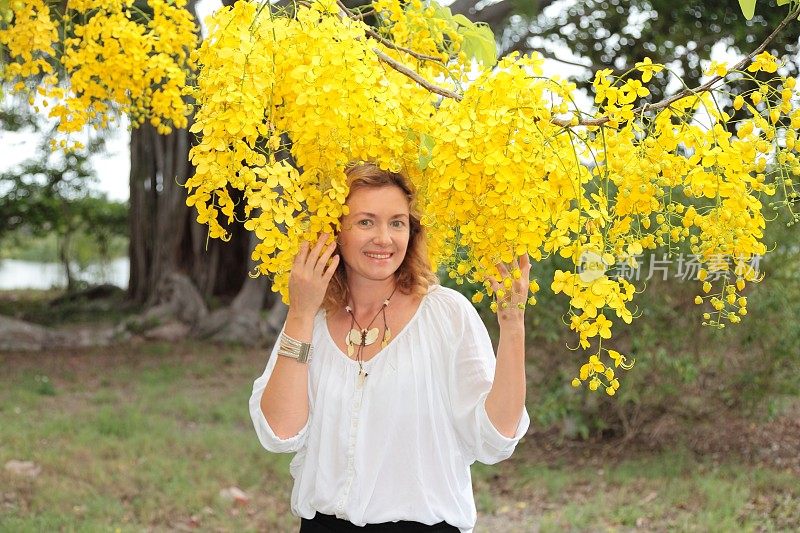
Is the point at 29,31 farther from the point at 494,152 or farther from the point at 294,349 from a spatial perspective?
the point at 494,152

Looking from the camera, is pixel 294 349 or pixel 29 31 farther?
pixel 29 31

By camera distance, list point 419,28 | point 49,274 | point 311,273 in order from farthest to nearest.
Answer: point 49,274 → point 419,28 → point 311,273

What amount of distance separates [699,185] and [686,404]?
3.77 meters

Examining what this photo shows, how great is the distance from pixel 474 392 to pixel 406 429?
0.58 feet

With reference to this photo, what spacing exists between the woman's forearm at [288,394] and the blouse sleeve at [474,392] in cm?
34

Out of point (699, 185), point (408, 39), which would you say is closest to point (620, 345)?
point (408, 39)

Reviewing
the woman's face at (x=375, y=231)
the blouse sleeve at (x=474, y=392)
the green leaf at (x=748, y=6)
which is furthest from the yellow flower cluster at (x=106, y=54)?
the green leaf at (x=748, y=6)

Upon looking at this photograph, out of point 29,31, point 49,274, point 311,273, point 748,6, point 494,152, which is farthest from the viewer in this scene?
point 49,274

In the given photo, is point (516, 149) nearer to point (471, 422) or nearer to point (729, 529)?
point (471, 422)

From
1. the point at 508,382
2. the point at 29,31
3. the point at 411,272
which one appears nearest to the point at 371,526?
the point at 508,382

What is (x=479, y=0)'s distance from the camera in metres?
7.82

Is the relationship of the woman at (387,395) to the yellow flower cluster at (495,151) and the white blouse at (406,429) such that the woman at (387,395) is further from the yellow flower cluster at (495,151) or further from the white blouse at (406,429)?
the yellow flower cluster at (495,151)

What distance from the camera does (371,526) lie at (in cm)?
208

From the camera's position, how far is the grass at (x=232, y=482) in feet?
14.0
